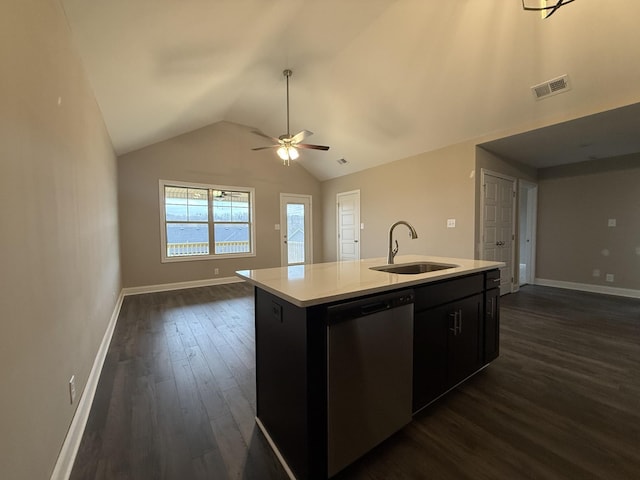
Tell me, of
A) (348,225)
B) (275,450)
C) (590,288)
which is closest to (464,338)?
(275,450)

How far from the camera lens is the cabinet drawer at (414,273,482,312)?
1582 mm

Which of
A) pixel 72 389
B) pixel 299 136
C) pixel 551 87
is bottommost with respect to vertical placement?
pixel 72 389

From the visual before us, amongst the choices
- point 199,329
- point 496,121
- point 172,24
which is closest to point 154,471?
point 199,329

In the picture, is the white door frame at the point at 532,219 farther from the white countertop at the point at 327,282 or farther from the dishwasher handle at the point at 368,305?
the dishwasher handle at the point at 368,305

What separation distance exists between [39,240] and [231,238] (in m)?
4.87

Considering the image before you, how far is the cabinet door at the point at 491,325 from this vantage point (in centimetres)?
210

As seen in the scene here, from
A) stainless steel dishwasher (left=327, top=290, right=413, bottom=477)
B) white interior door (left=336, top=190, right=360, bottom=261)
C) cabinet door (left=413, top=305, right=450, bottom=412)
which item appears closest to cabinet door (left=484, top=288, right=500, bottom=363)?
cabinet door (left=413, top=305, right=450, bottom=412)

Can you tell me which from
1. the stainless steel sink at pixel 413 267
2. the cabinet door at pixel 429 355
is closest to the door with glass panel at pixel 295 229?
the stainless steel sink at pixel 413 267

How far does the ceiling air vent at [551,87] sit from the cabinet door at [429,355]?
299 cm

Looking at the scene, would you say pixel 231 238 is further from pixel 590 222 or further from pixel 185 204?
pixel 590 222

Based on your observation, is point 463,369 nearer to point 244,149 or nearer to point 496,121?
point 496,121

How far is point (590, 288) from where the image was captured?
4.89m

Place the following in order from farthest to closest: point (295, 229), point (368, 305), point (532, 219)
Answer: point (295, 229)
point (532, 219)
point (368, 305)

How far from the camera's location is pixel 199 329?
3.15 m
